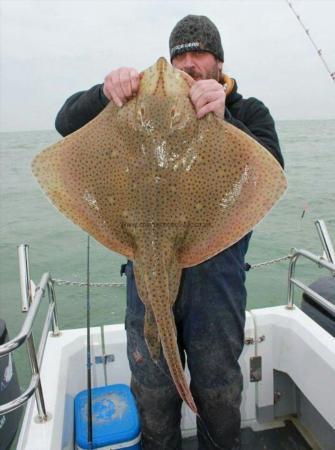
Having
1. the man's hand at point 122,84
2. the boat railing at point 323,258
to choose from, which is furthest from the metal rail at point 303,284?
the man's hand at point 122,84

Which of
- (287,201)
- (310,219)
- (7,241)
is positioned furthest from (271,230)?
(7,241)

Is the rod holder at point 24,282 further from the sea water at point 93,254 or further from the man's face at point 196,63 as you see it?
the sea water at point 93,254

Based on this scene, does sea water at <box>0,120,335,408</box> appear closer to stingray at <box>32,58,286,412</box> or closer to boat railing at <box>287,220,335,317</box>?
boat railing at <box>287,220,335,317</box>

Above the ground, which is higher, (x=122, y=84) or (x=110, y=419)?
(x=122, y=84)

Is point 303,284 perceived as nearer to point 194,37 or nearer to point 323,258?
point 323,258

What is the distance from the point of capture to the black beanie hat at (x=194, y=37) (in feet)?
7.93

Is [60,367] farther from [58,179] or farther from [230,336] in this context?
[58,179]

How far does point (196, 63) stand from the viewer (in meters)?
2.45

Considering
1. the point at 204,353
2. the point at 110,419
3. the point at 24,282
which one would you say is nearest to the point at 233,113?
the point at 204,353

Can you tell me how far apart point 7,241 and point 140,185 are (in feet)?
48.4

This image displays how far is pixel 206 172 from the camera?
195 centimetres

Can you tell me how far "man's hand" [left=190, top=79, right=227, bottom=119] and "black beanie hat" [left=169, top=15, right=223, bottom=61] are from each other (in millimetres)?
627

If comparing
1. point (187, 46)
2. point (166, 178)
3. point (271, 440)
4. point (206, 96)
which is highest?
point (187, 46)

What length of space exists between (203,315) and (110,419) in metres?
1.22
